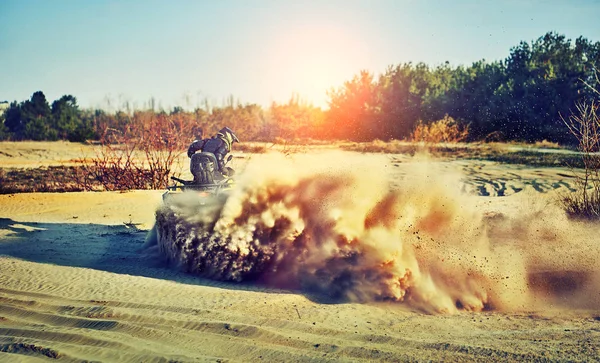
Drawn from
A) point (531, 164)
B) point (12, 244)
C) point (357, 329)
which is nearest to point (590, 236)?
point (357, 329)

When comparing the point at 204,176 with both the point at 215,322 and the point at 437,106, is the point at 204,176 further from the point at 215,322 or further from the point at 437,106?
the point at 437,106

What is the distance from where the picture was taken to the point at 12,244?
11328mm

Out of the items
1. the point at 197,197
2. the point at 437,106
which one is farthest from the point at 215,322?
the point at 437,106

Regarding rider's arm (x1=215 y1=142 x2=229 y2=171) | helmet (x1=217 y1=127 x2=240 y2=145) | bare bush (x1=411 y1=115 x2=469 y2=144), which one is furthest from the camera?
bare bush (x1=411 y1=115 x2=469 y2=144)

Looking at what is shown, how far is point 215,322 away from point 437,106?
32.4 metres

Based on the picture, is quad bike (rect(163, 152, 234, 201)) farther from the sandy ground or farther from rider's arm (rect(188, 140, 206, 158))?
the sandy ground

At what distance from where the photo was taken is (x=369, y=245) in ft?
27.8

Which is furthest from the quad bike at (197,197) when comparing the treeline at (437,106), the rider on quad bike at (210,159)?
the treeline at (437,106)

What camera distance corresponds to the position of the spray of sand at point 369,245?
8.23 meters

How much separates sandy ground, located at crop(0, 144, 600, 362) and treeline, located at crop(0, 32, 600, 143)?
69.2 feet

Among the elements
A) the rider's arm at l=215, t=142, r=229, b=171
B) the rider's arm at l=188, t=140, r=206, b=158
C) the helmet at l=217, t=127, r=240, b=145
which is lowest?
the rider's arm at l=215, t=142, r=229, b=171

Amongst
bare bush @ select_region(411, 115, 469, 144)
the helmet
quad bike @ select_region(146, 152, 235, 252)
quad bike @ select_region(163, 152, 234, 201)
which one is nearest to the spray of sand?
quad bike @ select_region(146, 152, 235, 252)

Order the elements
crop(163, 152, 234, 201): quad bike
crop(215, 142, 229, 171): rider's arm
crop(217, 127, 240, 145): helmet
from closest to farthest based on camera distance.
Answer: crop(163, 152, 234, 201): quad bike, crop(215, 142, 229, 171): rider's arm, crop(217, 127, 240, 145): helmet

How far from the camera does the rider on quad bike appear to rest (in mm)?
10492
